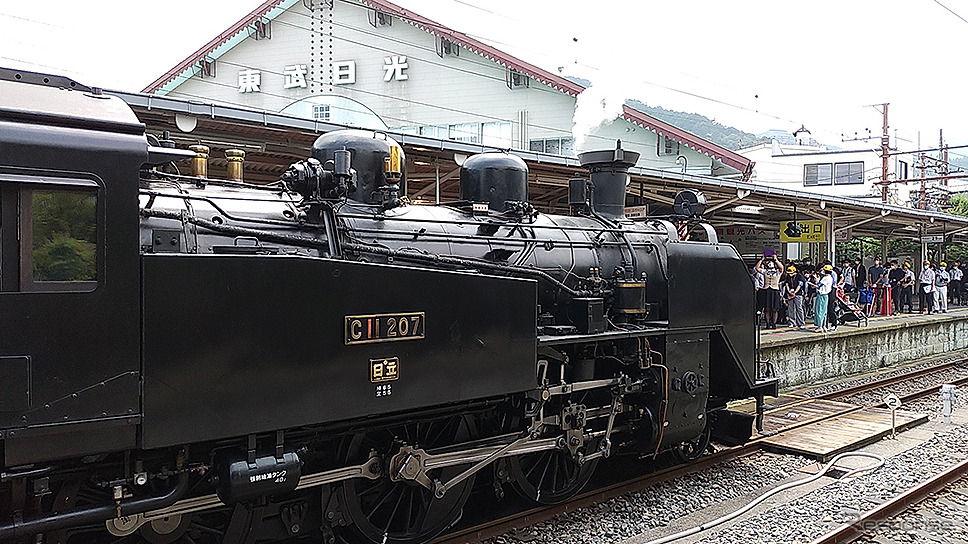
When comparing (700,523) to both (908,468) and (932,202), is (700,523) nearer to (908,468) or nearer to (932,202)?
(908,468)

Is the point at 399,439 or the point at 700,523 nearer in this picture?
the point at 399,439

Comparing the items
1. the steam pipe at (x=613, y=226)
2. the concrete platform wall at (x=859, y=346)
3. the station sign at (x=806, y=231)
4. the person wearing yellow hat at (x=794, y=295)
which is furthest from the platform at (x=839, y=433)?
the station sign at (x=806, y=231)

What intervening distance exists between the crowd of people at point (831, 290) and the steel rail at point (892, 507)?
3.93 meters

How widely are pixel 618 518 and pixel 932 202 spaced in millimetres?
38565

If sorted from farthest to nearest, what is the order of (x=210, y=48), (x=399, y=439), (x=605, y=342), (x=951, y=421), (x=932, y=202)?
(x=932, y=202) → (x=210, y=48) → (x=951, y=421) → (x=605, y=342) → (x=399, y=439)

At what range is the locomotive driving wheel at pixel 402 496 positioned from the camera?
5.32 metres

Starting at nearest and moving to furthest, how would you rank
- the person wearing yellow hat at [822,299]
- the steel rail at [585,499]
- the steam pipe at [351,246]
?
the steam pipe at [351,246], the steel rail at [585,499], the person wearing yellow hat at [822,299]

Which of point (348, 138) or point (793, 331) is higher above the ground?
point (348, 138)

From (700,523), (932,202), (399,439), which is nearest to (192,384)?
(399,439)

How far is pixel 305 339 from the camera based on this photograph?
14.4ft

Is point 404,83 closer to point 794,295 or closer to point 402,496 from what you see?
point 794,295

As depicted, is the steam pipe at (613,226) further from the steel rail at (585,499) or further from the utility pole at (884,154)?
the utility pole at (884,154)

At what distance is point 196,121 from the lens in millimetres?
8648

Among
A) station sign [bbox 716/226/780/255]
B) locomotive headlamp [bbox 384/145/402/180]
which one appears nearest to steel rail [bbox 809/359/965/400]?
station sign [bbox 716/226/780/255]
